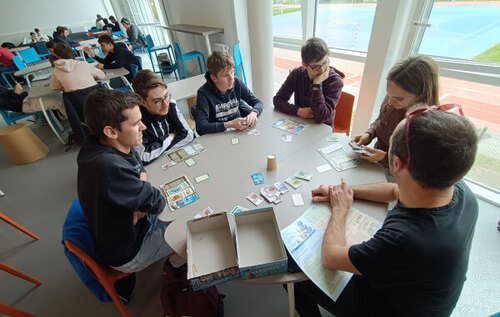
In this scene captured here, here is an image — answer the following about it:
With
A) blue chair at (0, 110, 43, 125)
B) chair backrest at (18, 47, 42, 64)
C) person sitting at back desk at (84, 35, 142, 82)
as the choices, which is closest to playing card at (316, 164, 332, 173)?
person sitting at back desk at (84, 35, 142, 82)

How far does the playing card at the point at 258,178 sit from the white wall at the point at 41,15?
12.9 metres

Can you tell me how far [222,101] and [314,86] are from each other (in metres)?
0.87

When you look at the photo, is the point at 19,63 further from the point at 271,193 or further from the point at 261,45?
the point at 271,193

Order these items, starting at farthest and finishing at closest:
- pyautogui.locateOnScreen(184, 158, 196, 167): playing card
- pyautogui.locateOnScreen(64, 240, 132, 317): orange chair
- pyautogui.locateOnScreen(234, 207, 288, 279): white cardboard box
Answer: pyautogui.locateOnScreen(184, 158, 196, 167): playing card, pyautogui.locateOnScreen(64, 240, 132, 317): orange chair, pyautogui.locateOnScreen(234, 207, 288, 279): white cardboard box

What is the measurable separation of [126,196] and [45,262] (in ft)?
5.76

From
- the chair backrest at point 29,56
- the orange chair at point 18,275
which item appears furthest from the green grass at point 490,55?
the chair backrest at point 29,56

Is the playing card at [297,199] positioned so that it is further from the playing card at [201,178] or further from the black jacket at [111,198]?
the black jacket at [111,198]

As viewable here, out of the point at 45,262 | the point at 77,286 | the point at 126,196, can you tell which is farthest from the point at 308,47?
the point at 45,262

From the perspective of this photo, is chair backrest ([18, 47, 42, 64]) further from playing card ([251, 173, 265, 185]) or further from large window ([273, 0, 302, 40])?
playing card ([251, 173, 265, 185])

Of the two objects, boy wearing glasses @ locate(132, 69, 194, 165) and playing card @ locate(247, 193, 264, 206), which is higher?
boy wearing glasses @ locate(132, 69, 194, 165)

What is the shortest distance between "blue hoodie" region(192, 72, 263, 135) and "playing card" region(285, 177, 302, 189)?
84 centimetres

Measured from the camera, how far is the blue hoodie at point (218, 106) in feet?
6.55

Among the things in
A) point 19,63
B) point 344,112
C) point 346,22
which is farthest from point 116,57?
point 344,112

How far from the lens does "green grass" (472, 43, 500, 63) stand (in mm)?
1890
